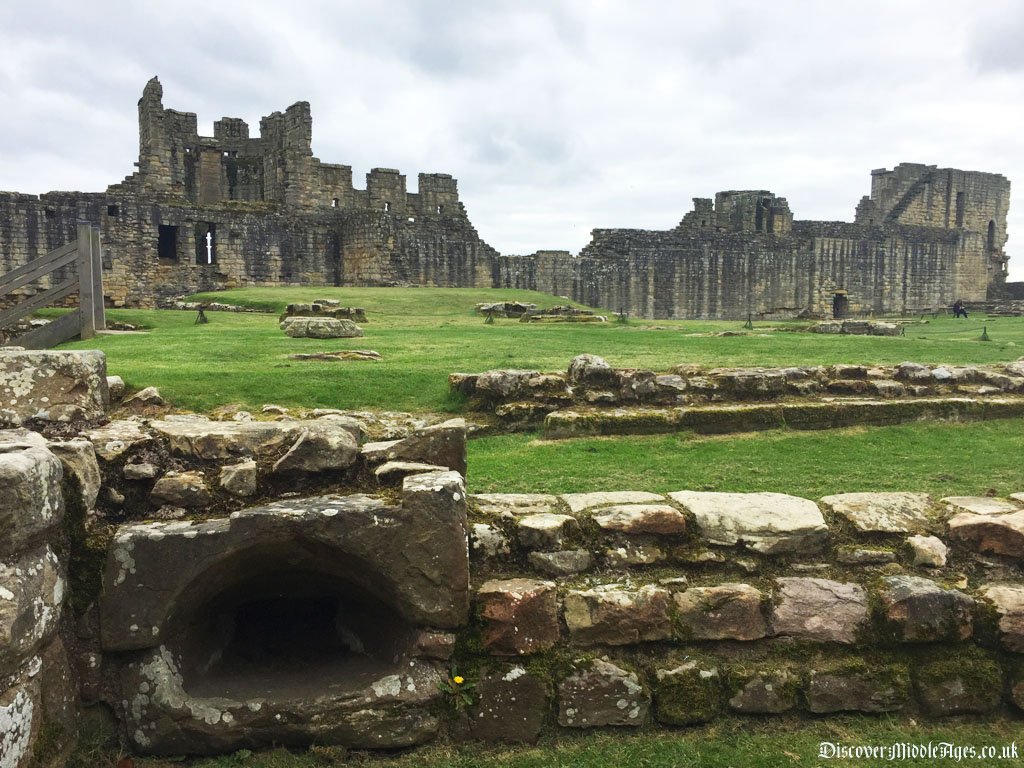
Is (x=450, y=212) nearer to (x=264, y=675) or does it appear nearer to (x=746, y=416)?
(x=746, y=416)

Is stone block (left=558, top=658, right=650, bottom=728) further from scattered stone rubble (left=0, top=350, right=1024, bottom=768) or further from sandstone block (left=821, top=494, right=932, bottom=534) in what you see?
sandstone block (left=821, top=494, right=932, bottom=534)

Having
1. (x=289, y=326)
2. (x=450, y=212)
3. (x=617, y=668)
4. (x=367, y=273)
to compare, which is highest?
(x=450, y=212)

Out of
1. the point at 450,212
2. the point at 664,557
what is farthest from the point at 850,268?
the point at 664,557

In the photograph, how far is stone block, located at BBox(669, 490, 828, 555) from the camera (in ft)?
14.0

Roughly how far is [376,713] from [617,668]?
Result: 118 centimetres

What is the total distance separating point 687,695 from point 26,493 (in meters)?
3.09

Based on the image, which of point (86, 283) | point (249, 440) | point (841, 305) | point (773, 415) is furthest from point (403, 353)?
point (841, 305)

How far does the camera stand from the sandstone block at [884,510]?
444 cm

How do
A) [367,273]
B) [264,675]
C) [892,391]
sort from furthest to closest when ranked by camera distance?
[367,273] → [892,391] → [264,675]

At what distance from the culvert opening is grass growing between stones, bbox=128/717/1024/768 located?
0.38m

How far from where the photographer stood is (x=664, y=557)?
4242 mm

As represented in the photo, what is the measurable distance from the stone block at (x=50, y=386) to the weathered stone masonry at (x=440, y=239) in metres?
22.9

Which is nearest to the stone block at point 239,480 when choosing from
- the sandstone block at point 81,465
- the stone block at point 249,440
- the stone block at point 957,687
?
the stone block at point 249,440

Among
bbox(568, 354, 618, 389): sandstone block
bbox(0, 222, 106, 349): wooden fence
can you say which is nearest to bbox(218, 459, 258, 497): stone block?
bbox(568, 354, 618, 389): sandstone block
